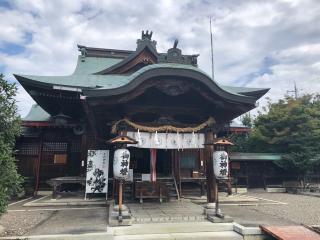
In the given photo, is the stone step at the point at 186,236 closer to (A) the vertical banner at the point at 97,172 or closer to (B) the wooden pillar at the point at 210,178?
(B) the wooden pillar at the point at 210,178

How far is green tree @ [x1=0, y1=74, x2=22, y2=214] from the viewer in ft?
22.5

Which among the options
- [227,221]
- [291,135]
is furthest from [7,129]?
[291,135]

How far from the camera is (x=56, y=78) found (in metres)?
14.7

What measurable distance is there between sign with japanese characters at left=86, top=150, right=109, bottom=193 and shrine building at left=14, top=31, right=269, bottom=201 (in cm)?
95

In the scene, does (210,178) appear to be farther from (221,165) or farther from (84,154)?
(84,154)

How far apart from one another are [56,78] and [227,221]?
11.3m

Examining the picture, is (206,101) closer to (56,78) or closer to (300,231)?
(300,231)

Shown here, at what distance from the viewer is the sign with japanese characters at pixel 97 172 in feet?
45.5

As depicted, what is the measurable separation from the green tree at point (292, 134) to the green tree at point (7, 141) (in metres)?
20.9

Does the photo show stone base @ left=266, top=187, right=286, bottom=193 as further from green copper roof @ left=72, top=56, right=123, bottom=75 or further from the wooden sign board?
green copper roof @ left=72, top=56, right=123, bottom=75

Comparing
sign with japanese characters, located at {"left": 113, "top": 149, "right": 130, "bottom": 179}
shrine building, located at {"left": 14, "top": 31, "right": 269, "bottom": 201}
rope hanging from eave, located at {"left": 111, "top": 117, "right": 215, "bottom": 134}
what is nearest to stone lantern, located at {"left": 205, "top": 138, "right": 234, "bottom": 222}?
shrine building, located at {"left": 14, "top": 31, "right": 269, "bottom": 201}

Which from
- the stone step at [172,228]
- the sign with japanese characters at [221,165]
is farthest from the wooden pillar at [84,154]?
the sign with japanese characters at [221,165]

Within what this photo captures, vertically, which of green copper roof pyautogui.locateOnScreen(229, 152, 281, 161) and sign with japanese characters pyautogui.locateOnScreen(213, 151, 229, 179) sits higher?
green copper roof pyautogui.locateOnScreen(229, 152, 281, 161)

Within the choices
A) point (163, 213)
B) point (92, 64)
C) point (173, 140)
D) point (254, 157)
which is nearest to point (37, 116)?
point (92, 64)
